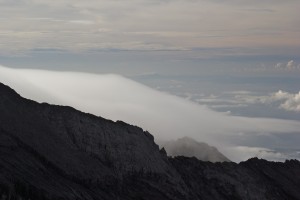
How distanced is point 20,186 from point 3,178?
4816mm

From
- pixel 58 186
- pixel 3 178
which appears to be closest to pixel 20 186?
pixel 3 178

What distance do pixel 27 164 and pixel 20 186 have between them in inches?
799

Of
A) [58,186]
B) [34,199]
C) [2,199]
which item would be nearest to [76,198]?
[58,186]

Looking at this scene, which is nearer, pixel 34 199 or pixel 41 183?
pixel 34 199

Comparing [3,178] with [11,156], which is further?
[11,156]

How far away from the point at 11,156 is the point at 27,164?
5.05 meters

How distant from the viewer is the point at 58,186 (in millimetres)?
198500

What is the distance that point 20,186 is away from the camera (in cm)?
17988

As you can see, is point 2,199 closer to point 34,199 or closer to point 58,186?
point 34,199

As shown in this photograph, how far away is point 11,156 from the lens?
19975 cm

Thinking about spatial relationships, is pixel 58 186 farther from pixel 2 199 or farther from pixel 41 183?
pixel 2 199

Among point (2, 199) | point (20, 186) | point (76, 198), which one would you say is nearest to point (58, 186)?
point (76, 198)

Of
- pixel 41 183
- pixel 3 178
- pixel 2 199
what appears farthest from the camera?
pixel 41 183

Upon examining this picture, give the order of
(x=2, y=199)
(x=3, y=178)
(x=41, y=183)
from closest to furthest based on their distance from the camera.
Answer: (x=2, y=199)
(x=3, y=178)
(x=41, y=183)
